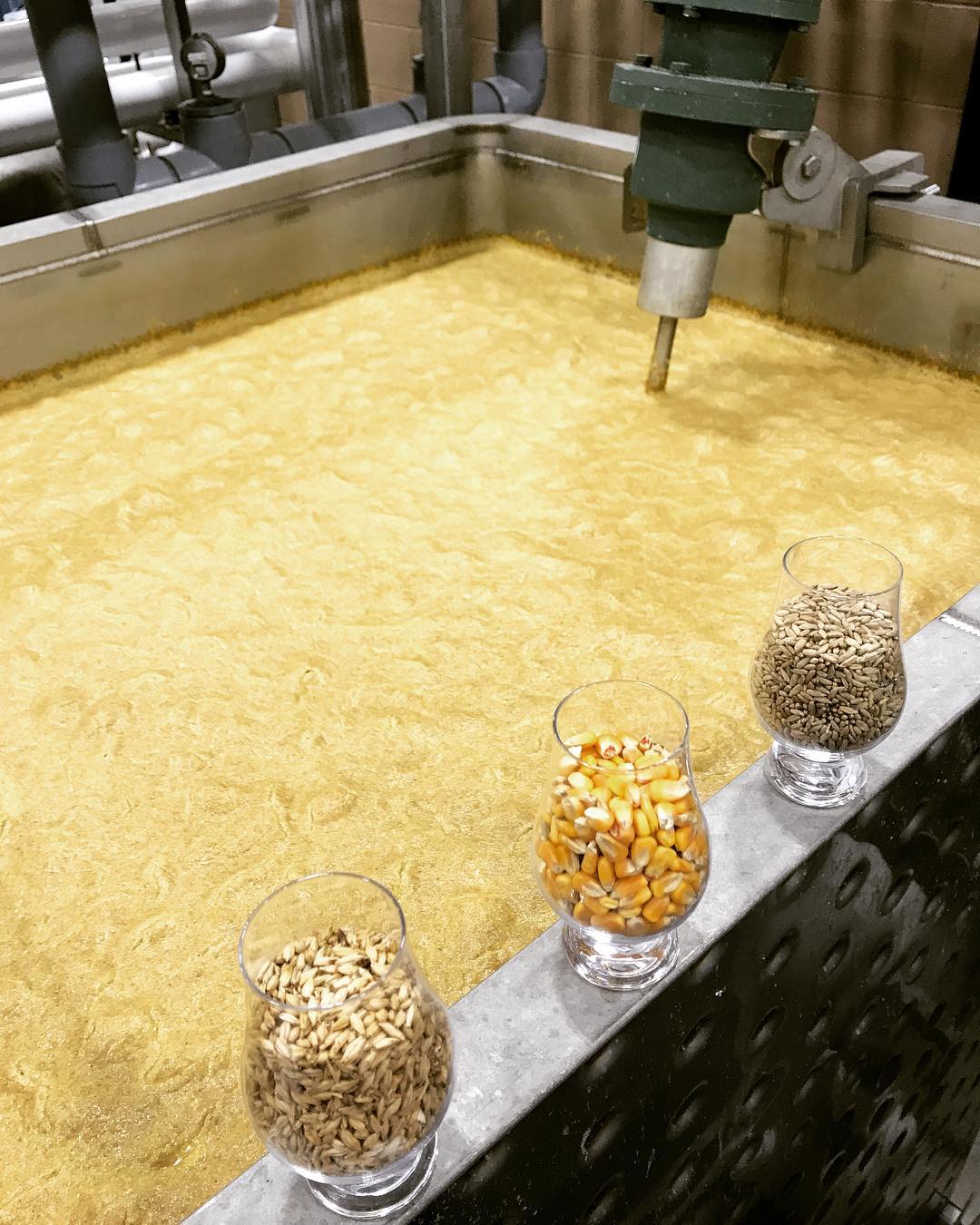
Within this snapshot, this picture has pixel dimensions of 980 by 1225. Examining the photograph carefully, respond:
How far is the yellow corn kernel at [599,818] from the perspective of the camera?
2.53 feet

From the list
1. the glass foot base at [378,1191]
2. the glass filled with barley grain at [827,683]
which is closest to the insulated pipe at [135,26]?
the glass filled with barley grain at [827,683]

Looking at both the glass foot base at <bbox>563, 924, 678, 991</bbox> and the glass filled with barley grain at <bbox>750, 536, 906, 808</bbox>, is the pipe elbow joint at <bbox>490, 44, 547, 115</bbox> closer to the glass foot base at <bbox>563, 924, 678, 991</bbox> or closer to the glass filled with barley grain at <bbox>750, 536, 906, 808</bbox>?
the glass filled with barley grain at <bbox>750, 536, 906, 808</bbox>

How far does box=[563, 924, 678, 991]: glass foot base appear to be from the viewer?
2.73 feet

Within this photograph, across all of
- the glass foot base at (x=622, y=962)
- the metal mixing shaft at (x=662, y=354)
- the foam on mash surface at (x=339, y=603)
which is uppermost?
the glass foot base at (x=622, y=962)

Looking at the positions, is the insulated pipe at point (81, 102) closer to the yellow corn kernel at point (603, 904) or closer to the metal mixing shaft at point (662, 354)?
the metal mixing shaft at point (662, 354)

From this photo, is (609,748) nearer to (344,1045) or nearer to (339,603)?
(344,1045)

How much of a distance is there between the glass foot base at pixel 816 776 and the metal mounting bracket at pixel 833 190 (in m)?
1.36

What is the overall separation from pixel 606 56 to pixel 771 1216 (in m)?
3.46

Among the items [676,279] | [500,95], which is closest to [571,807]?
[676,279]

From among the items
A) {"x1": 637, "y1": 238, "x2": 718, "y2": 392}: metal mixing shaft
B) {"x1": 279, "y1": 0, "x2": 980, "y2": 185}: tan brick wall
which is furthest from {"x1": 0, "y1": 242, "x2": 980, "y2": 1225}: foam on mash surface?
{"x1": 279, "y1": 0, "x2": 980, "y2": 185}: tan brick wall

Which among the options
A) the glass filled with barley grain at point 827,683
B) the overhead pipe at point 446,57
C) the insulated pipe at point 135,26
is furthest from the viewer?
the insulated pipe at point 135,26

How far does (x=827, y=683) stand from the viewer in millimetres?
961

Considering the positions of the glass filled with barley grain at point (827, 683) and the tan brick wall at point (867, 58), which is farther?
the tan brick wall at point (867, 58)

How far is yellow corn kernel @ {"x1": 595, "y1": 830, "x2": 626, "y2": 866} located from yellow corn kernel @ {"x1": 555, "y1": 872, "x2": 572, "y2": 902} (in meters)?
0.04
